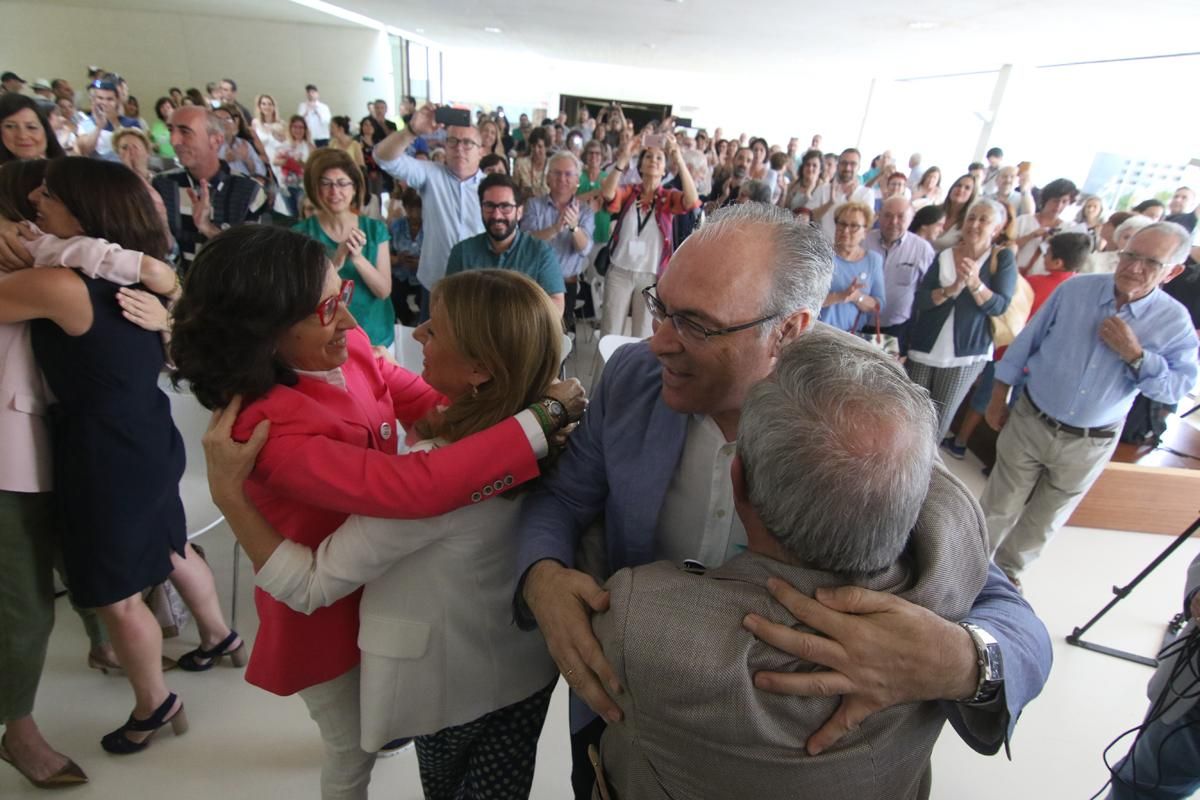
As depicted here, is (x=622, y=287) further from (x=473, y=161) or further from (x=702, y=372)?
(x=702, y=372)

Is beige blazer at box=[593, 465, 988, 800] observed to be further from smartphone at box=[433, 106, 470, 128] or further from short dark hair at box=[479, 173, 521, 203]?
smartphone at box=[433, 106, 470, 128]

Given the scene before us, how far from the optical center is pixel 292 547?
1.01m

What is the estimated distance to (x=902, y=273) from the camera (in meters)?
3.78

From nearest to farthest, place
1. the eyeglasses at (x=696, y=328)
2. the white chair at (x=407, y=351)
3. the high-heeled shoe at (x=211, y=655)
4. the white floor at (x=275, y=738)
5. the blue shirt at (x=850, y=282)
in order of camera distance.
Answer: the eyeglasses at (x=696, y=328) < the white floor at (x=275, y=738) < the high-heeled shoe at (x=211, y=655) < the blue shirt at (x=850, y=282) < the white chair at (x=407, y=351)

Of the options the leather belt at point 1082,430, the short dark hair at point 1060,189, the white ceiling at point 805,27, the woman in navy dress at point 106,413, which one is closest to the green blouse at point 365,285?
the woman in navy dress at point 106,413

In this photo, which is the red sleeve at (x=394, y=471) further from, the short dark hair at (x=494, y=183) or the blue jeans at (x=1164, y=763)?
the short dark hair at (x=494, y=183)

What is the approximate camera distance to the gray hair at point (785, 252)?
1024 mm

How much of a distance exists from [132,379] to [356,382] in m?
0.71

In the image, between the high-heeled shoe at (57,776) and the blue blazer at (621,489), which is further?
the high-heeled shoe at (57,776)

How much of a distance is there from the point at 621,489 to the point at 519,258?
215 cm

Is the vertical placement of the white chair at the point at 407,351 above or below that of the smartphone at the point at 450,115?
below

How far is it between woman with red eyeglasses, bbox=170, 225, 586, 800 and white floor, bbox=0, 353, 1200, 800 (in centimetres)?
91

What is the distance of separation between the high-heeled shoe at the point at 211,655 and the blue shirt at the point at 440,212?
7.38 ft

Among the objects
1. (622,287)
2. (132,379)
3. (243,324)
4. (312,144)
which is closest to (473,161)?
(622,287)
